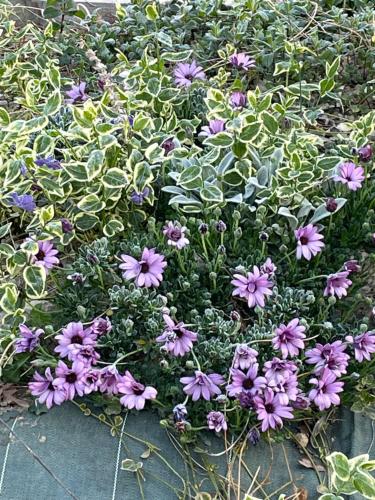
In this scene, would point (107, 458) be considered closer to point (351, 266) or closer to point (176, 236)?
point (176, 236)

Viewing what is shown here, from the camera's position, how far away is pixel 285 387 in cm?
160

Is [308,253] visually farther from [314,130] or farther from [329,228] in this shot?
[314,130]

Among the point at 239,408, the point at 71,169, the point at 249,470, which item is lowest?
the point at 249,470

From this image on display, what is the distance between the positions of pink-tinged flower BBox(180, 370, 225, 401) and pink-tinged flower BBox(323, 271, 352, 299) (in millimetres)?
352

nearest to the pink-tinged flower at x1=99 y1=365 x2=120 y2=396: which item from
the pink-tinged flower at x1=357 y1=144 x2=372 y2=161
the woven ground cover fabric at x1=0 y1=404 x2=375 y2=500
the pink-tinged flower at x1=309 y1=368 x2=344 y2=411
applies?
the woven ground cover fabric at x1=0 y1=404 x2=375 y2=500

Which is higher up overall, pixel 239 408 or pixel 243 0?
pixel 243 0

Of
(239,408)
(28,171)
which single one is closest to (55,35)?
(28,171)

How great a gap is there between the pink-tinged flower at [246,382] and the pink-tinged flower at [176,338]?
4.7 inches

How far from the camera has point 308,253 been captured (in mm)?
1793

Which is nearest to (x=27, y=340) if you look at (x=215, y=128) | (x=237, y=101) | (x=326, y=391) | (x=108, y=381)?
(x=108, y=381)

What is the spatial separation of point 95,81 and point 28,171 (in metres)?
0.79

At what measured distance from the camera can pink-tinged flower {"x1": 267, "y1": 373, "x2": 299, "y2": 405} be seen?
1.59m

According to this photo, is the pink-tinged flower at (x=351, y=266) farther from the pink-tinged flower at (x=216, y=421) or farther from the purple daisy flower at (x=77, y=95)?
the purple daisy flower at (x=77, y=95)

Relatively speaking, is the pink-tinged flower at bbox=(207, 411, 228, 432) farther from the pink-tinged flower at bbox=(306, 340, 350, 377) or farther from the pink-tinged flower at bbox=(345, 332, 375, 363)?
the pink-tinged flower at bbox=(345, 332, 375, 363)
